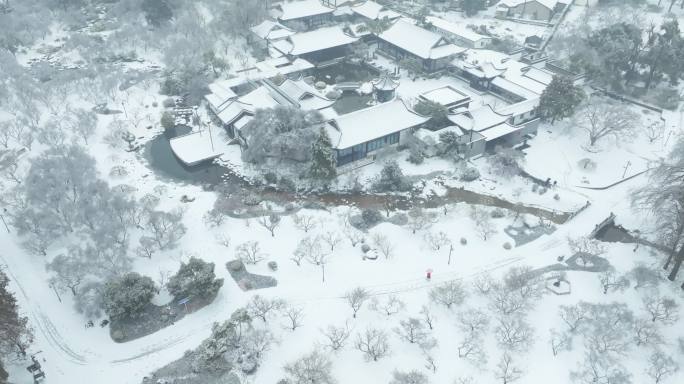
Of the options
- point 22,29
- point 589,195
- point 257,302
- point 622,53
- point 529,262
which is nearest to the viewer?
point 257,302

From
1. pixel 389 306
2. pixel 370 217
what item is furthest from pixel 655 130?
pixel 389 306

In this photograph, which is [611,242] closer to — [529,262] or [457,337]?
[529,262]

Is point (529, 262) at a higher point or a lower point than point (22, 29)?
lower

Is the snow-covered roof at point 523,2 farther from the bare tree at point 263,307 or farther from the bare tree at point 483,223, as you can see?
the bare tree at point 263,307

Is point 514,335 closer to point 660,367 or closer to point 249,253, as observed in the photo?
point 660,367

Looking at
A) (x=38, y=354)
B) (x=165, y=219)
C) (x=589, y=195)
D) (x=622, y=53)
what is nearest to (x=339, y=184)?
(x=165, y=219)

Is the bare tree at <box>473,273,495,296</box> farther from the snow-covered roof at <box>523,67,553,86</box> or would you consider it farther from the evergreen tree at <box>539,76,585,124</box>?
the snow-covered roof at <box>523,67,553,86</box>
